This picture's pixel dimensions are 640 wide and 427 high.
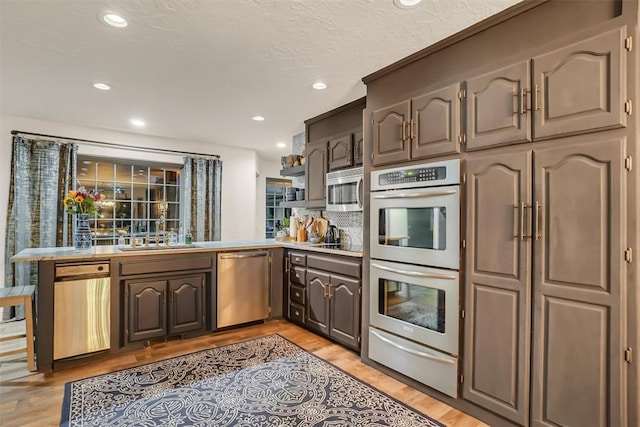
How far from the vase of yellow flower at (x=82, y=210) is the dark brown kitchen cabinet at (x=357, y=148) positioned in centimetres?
255

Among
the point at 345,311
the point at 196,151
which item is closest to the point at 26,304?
the point at 345,311

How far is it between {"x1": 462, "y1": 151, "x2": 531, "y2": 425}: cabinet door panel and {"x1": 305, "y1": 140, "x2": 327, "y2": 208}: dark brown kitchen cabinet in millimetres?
1946

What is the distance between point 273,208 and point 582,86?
19.5 ft

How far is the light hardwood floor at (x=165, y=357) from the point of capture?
2.11 meters

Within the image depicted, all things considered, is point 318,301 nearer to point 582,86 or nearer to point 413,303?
point 413,303

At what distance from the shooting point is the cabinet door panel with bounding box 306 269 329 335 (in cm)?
337

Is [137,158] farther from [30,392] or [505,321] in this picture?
[505,321]

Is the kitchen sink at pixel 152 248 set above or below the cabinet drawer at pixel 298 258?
above

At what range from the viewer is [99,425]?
1995 mm

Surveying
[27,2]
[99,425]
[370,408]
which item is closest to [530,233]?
[370,408]

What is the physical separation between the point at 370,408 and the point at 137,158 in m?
4.56

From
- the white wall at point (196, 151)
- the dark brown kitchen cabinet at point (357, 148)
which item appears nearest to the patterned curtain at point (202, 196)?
the white wall at point (196, 151)

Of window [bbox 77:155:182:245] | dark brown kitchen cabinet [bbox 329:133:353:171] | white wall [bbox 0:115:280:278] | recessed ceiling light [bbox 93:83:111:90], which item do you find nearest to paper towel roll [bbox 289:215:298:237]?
dark brown kitchen cabinet [bbox 329:133:353:171]

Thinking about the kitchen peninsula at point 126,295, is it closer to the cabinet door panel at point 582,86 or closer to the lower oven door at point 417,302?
the lower oven door at point 417,302
